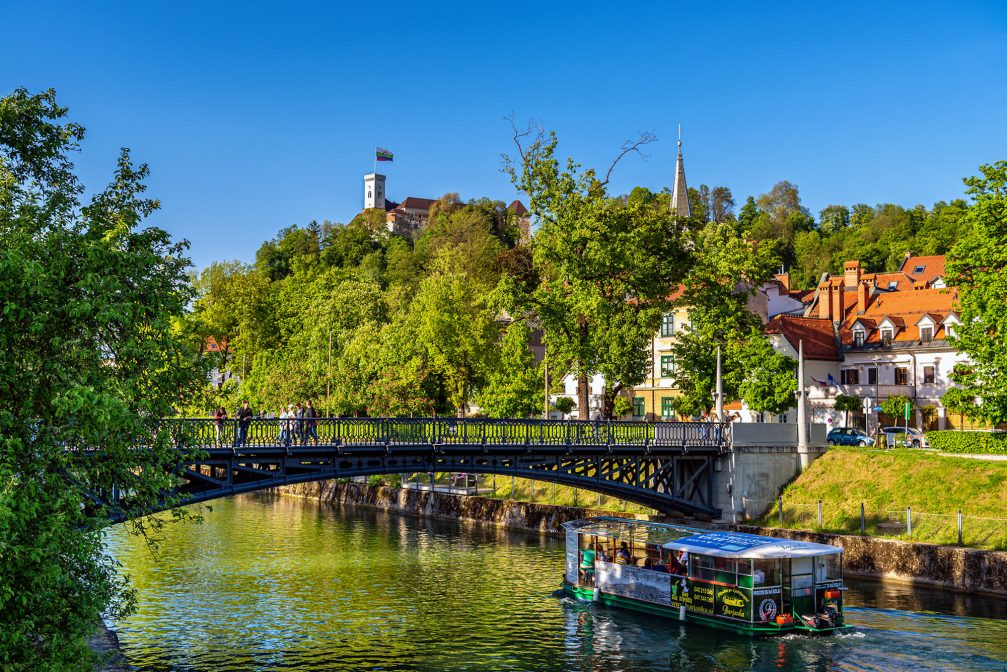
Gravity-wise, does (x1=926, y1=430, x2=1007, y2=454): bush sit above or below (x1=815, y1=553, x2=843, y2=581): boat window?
above

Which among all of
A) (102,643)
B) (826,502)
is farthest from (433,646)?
(826,502)

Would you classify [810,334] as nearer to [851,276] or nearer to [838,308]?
[838,308]

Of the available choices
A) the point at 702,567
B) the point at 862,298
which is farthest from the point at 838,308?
the point at 702,567

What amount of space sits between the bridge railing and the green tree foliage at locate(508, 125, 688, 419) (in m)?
7.11

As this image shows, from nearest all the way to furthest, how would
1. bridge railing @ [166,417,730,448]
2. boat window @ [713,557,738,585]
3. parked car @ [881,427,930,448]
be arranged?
boat window @ [713,557,738,585] < bridge railing @ [166,417,730,448] < parked car @ [881,427,930,448]

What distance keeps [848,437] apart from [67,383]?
54.2 metres

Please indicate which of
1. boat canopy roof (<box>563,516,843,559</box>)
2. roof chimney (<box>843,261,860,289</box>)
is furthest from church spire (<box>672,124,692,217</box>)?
boat canopy roof (<box>563,516,843,559</box>)

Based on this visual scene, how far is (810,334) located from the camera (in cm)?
8338

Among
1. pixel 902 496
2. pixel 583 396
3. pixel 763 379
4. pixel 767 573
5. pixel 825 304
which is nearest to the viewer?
pixel 767 573

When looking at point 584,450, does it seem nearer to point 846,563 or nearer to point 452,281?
point 846,563

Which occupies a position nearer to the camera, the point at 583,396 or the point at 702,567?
the point at 702,567

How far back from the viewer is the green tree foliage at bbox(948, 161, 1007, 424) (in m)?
47.2

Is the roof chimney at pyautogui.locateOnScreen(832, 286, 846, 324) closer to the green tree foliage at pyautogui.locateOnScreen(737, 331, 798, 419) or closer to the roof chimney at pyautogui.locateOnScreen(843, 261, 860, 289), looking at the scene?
the roof chimney at pyautogui.locateOnScreen(843, 261, 860, 289)

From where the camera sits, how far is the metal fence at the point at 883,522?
4178cm
